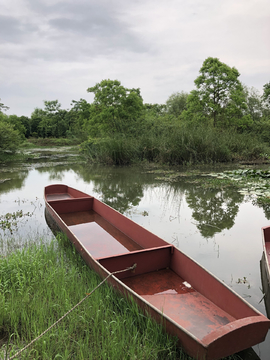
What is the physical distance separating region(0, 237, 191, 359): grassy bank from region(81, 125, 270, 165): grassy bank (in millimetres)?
10001

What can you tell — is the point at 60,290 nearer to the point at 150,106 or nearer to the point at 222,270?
the point at 222,270

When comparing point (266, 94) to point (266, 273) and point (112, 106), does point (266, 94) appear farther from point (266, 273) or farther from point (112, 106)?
point (266, 273)

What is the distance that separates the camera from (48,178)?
10695 millimetres

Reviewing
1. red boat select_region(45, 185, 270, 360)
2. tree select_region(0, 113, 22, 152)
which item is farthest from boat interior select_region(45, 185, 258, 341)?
tree select_region(0, 113, 22, 152)

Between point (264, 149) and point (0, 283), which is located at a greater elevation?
point (264, 149)

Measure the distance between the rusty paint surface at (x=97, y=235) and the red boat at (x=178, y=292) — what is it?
0.01 metres

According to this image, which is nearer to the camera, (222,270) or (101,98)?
(222,270)

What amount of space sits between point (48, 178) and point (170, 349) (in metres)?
9.45

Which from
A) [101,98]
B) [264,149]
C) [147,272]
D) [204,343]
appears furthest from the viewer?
[101,98]

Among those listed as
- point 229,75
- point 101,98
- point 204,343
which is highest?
point 229,75

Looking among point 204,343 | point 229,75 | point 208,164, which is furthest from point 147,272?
point 229,75

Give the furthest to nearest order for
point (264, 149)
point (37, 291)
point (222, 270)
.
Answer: point (264, 149)
point (222, 270)
point (37, 291)

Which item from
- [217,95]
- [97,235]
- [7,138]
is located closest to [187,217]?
[97,235]

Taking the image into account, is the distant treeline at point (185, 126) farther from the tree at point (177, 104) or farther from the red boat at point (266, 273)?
the red boat at point (266, 273)
